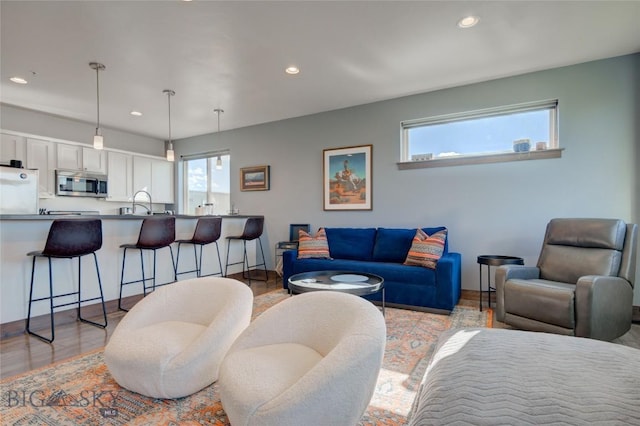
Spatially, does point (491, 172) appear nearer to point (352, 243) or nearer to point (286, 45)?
point (352, 243)

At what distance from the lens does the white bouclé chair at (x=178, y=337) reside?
174 cm

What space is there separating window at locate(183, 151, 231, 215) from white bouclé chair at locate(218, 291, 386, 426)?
486cm

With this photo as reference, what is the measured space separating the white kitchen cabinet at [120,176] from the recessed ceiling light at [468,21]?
19.0 ft

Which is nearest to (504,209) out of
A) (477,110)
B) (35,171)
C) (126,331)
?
(477,110)

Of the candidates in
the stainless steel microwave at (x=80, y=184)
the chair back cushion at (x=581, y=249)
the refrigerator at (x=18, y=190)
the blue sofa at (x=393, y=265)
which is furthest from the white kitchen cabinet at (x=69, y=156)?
the chair back cushion at (x=581, y=249)

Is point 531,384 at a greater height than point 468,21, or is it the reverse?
point 468,21

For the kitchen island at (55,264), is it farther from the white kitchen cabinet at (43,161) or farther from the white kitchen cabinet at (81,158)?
the white kitchen cabinet at (81,158)

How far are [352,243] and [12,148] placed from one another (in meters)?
5.05

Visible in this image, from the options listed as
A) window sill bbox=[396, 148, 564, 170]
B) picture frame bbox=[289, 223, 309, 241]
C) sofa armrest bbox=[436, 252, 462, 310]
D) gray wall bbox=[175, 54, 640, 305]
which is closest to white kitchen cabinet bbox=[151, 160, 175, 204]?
gray wall bbox=[175, 54, 640, 305]

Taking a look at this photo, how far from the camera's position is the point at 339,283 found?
285 centimetres

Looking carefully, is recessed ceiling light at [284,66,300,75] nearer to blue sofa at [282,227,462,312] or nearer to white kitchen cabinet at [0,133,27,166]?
blue sofa at [282,227,462,312]

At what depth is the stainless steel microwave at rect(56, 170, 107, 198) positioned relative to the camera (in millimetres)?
5094

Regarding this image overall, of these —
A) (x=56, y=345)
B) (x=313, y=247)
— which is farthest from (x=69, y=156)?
(x=313, y=247)

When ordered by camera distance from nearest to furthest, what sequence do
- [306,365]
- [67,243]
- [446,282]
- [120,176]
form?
[306,365] < [67,243] < [446,282] < [120,176]
